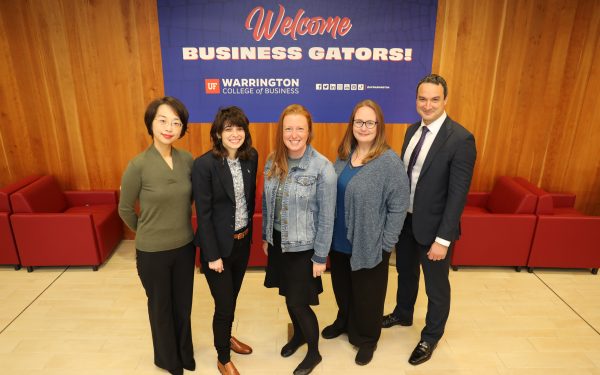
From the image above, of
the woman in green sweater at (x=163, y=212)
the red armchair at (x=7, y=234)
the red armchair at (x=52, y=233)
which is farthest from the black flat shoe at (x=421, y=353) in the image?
the red armchair at (x=7, y=234)

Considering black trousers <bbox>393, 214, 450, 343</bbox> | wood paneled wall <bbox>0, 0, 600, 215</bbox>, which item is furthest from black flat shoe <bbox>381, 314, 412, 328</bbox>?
wood paneled wall <bbox>0, 0, 600, 215</bbox>

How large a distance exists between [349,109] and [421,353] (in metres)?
2.60

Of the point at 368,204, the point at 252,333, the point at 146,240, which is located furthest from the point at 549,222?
the point at 146,240

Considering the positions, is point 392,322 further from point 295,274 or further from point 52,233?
point 52,233

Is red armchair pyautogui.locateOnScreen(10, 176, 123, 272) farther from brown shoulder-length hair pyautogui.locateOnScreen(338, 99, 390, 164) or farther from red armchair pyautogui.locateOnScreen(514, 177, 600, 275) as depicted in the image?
red armchair pyautogui.locateOnScreen(514, 177, 600, 275)

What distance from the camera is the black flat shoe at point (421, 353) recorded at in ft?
9.31

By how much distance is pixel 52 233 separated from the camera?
154 inches

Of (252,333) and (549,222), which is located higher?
(549,222)

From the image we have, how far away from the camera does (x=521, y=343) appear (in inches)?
120

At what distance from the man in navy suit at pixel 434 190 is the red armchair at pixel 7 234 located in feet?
12.3

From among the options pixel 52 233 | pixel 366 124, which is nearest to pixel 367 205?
pixel 366 124

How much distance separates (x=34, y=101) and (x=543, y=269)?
19.0ft

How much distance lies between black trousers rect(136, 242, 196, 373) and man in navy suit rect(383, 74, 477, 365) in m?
1.51

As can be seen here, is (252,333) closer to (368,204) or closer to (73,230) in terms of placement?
(368,204)
